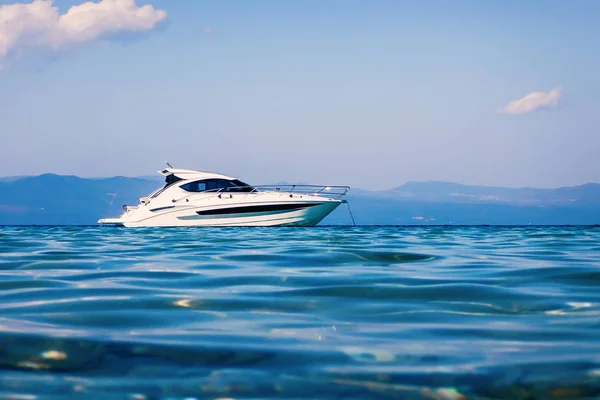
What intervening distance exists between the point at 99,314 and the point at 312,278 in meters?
2.20

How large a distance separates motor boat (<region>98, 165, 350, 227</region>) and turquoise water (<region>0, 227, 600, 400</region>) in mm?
21339

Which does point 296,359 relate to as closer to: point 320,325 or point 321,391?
point 321,391

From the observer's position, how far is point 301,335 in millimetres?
3074

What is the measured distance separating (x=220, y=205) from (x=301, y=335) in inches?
973

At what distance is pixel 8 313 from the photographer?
3727mm

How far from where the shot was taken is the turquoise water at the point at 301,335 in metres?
2.20

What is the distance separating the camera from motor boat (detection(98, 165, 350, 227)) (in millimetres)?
27500

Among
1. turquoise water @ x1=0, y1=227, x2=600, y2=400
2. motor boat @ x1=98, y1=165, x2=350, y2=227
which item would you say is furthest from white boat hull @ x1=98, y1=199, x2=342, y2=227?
turquoise water @ x1=0, y1=227, x2=600, y2=400

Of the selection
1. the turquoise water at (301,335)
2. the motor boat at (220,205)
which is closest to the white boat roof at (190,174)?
the motor boat at (220,205)

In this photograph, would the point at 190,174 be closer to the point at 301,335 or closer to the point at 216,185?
the point at 216,185

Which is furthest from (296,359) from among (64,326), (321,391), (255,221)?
(255,221)

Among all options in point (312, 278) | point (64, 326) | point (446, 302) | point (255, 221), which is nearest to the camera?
point (64, 326)

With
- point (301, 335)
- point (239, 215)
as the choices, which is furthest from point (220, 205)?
point (301, 335)

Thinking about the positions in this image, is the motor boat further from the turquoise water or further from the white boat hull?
the turquoise water
